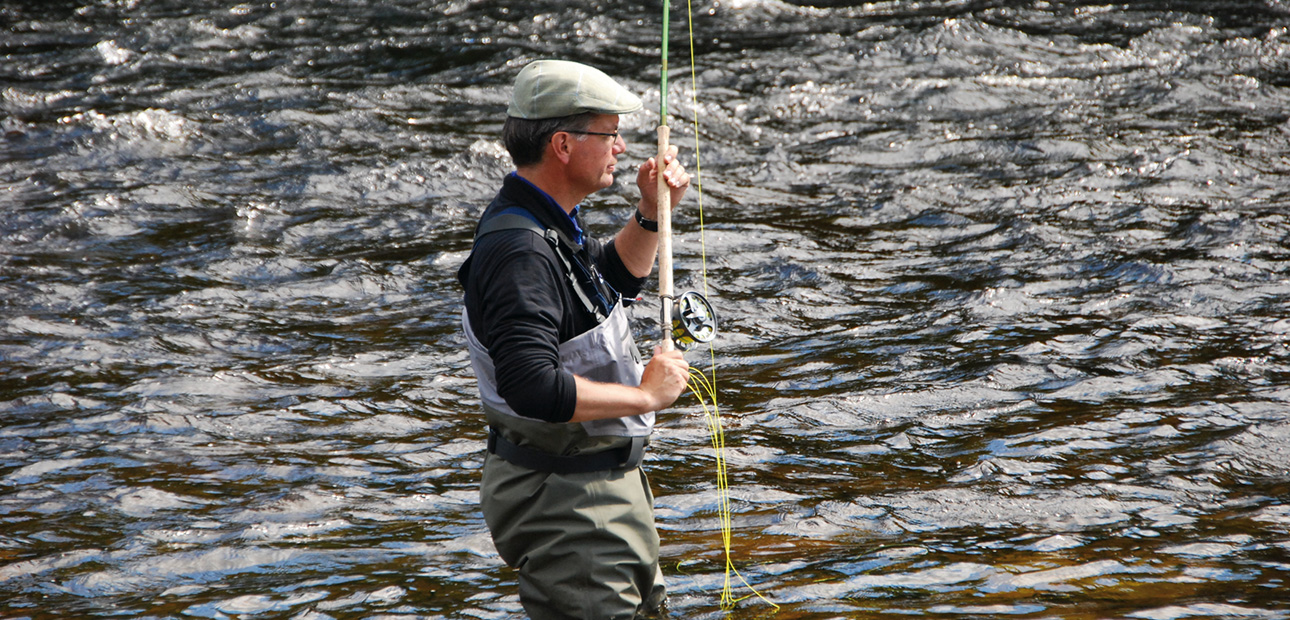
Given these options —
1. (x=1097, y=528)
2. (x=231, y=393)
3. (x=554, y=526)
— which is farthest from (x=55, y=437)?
(x=1097, y=528)

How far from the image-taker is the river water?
180 inches

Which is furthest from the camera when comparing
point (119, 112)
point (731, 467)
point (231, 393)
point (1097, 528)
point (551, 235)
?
point (119, 112)

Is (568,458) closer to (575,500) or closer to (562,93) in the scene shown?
(575,500)

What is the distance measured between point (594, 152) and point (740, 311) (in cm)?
445

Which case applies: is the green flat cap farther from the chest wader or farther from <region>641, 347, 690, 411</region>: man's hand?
<region>641, 347, 690, 411</region>: man's hand

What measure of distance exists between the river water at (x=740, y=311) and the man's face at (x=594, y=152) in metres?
1.59

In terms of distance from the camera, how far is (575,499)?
3.22m

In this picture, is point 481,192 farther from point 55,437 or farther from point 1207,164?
point 1207,164

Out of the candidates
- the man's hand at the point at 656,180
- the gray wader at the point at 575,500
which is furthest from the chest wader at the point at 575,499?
the man's hand at the point at 656,180

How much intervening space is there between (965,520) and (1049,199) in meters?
5.15

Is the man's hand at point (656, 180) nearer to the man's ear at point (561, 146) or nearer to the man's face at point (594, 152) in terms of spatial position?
the man's face at point (594, 152)

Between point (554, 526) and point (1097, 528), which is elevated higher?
point (554, 526)

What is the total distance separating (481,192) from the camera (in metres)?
9.95

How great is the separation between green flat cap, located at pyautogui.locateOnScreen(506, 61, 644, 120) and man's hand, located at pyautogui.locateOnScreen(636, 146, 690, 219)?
0.96ft
